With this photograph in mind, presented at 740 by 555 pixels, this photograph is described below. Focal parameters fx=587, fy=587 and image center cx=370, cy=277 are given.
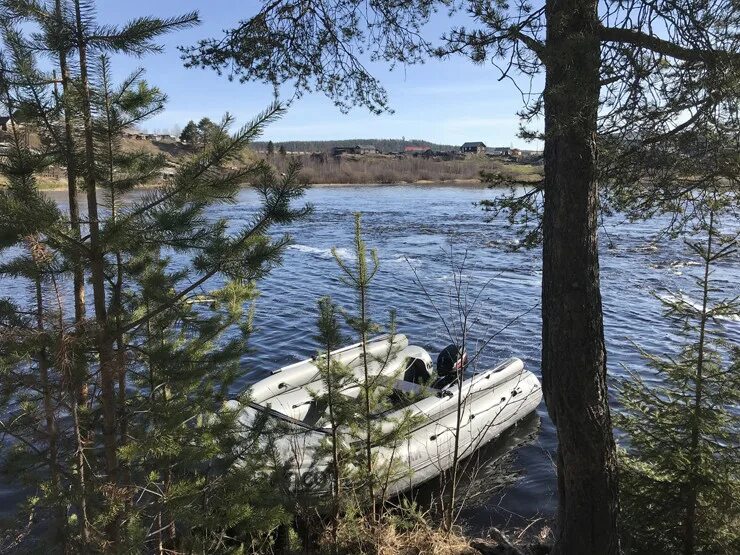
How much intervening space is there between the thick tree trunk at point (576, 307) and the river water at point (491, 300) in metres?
1.27

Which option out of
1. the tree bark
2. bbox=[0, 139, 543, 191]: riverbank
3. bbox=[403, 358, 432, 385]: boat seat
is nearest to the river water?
the tree bark

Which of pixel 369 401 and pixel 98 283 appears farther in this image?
pixel 369 401

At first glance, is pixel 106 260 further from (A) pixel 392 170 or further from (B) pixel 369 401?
(A) pixel 392 170

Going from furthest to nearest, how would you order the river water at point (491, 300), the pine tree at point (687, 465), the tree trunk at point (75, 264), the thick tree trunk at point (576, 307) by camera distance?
the river water at point (491, 300)
the pine tree at point (687, 465)
the thick tree trunk at point (576, 307)
the tree trunk at point (75, 264)

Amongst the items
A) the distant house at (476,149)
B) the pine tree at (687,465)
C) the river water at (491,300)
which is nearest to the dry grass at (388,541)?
the river water at (491,300)

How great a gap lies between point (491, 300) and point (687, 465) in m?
Result: 9.97

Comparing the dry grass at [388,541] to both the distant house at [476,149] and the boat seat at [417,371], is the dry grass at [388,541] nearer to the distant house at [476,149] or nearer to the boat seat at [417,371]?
the boat seat at [417,371]

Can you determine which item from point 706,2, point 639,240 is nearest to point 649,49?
point 706,2

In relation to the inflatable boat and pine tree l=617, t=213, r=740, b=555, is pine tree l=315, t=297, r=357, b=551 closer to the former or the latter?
the inflatable boat

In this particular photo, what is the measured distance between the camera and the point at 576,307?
3.52 metres

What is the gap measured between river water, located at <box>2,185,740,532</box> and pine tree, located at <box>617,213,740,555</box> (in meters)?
0.60

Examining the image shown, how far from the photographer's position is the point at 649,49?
3.21m

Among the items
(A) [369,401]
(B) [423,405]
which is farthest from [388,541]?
(B) [423,405]

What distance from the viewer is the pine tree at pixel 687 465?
396 cm
